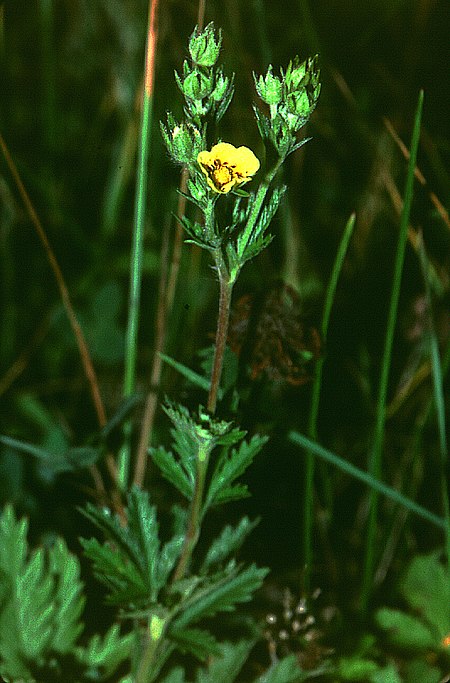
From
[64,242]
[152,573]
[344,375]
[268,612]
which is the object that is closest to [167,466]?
[152,573]

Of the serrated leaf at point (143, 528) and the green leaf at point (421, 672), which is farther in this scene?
the green leaf at point (421, 672)

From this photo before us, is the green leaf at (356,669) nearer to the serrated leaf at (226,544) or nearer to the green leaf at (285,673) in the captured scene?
the green leaf at (285,673)

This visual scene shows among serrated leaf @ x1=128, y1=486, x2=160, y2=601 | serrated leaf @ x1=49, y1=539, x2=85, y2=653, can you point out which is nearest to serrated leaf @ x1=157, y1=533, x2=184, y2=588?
serrated leaf @ x1=128, y1=486, x2=160, y2=601

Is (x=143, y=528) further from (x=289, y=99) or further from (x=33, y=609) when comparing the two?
(x=289, y=99)

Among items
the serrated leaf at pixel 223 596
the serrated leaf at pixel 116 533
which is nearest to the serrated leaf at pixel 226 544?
the serrated leaf at pixel 223 596

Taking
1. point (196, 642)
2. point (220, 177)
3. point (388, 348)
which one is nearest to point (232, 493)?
point (196, 642)
